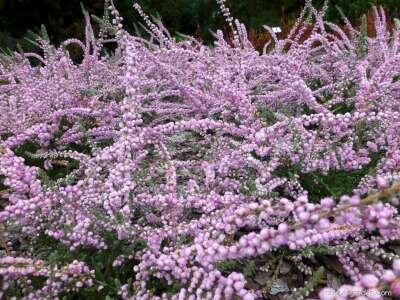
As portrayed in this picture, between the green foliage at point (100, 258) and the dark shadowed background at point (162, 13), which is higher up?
the dark shadowed background at point (162, 13)

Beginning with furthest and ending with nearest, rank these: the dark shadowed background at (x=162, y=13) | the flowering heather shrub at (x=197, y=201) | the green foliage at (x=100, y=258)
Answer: the dark shadowed background at (x=162, y=13)
the green foliage at (x=100, y=258)
the flowering heather shrub at (x=197, y=201)

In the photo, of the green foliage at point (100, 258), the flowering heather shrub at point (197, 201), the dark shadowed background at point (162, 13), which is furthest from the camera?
the dark shadowed background at point (162, 13)

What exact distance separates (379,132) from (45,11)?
7599mm

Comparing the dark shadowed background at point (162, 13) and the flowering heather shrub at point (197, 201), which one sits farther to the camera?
the dark shadowed background at point (162, 13)

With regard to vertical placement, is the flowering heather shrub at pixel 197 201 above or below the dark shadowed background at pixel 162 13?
below

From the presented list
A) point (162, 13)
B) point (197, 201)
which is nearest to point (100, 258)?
point (197, 201)

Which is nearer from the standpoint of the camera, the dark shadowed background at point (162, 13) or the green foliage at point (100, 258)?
the green foliage at point (100, 258)

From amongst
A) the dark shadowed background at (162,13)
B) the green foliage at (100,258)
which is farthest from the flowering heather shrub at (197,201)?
the dark shadowed background at (162,13)

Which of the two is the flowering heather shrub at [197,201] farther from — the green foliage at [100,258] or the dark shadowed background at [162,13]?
the dark shadowed background at [162,13]

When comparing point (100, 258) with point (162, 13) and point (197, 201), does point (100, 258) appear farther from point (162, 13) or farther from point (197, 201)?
point (162, 13)

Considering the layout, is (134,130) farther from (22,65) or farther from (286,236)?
(22,65)

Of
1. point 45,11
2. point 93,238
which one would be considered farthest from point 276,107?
point 45,11

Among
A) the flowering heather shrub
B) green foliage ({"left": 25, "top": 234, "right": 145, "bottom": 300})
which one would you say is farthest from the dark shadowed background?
green foliage ({"left": 25, "top": 234, "right": 145, "bottom": 300})

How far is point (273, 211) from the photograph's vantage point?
3.83ft
